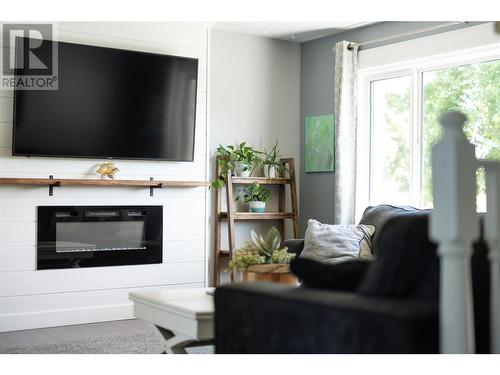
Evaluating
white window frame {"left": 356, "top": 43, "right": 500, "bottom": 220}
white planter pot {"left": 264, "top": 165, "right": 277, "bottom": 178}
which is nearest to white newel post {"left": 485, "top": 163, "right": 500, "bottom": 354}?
white window frame {"left": 356, "top": 43, "right": 500, "bottom": 220}

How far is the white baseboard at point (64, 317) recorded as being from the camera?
5.07 metres

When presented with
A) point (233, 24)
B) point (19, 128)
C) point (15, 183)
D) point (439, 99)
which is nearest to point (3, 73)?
point (19, 128)

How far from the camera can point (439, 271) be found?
81.1 inches

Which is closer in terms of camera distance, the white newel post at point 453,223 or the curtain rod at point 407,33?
the white newel post at point 453,223

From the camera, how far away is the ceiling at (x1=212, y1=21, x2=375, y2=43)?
19.7ft

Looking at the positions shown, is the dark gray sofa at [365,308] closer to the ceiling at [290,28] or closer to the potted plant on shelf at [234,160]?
the potted plant on shelf at [234,160]

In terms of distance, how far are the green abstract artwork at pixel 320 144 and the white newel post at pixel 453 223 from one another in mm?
4300

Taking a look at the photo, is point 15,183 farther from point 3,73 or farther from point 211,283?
point 211,283

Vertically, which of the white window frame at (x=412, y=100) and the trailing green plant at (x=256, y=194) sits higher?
the white window frame at (x=412, y=100)

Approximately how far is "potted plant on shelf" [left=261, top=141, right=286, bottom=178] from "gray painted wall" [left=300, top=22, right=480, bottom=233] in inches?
11.2

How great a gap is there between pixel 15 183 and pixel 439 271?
3.70 metres

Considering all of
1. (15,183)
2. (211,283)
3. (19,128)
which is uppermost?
(19,128)

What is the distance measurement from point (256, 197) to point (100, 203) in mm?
1460

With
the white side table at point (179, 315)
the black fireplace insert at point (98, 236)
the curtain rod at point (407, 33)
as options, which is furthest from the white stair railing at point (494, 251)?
the black fireplace insert at point (98, 236)
